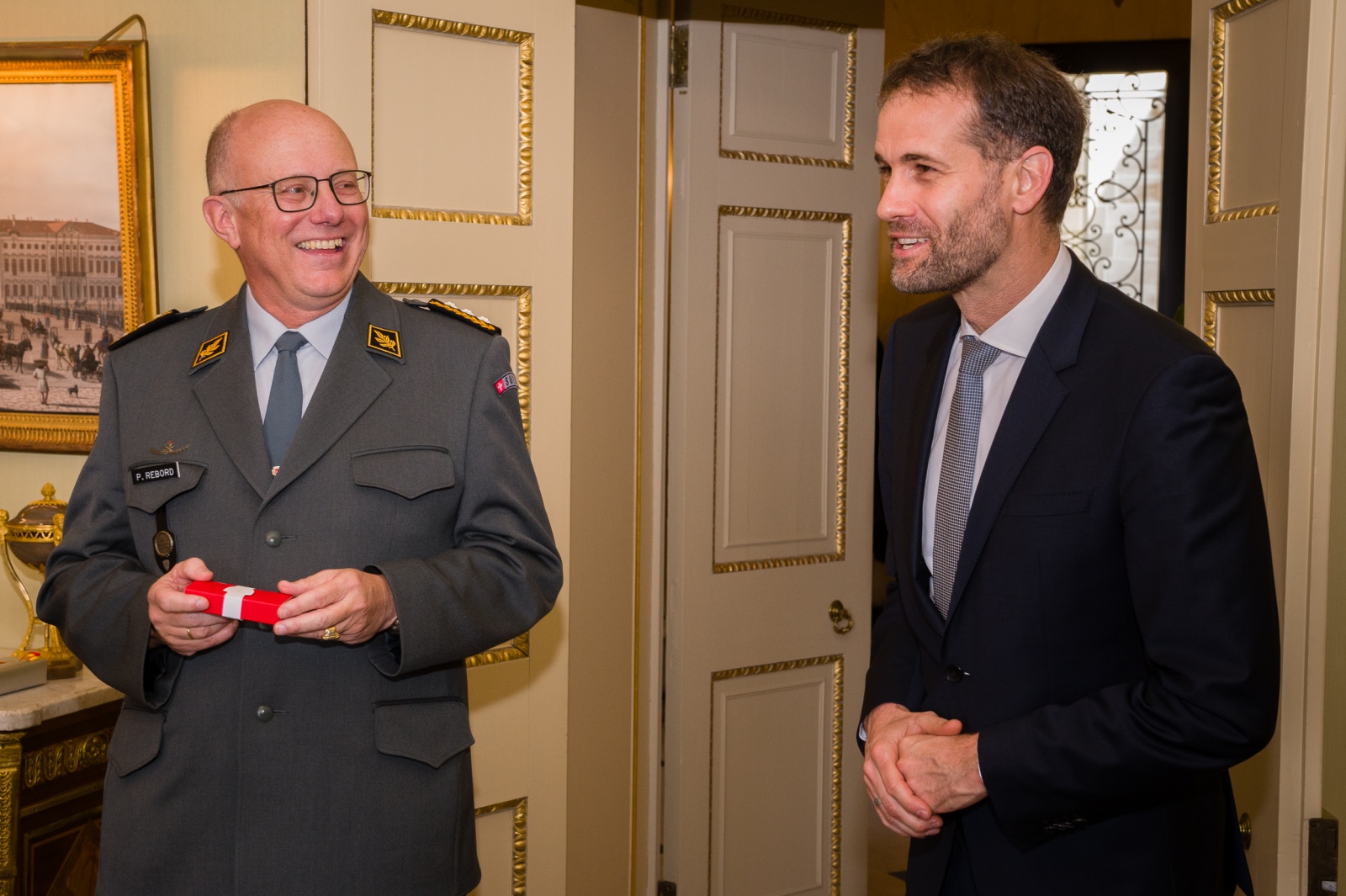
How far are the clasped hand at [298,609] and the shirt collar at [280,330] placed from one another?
0.38 meters

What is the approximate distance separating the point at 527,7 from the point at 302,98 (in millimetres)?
505

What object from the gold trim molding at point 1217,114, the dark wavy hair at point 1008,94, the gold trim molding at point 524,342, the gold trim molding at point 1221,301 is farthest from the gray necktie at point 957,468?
the gold trim molding at point 524,342

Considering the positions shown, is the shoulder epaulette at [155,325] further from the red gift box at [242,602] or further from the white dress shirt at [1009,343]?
the white dress shirt at [1009,343]

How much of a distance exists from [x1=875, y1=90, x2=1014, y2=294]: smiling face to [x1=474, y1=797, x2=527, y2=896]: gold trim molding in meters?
1.51

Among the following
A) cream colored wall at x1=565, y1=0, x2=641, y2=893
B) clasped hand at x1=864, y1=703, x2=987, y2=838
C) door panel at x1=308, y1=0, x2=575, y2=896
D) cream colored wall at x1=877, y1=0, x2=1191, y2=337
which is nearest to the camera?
clasped hand at x1=864, y1=703, x2=987, y2=838

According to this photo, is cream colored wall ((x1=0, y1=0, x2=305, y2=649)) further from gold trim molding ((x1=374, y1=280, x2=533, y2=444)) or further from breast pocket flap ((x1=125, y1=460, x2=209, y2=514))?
breast pocket flap ((x1=125, y1=460, x2=209, y2=514))

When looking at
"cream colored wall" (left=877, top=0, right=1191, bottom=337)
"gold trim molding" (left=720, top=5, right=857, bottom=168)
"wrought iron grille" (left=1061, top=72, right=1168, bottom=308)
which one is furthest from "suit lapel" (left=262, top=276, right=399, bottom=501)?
"wrought iron grille" (left=1061, top=72, right=1168, bottom=308)

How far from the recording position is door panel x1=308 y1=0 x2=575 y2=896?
2.38m

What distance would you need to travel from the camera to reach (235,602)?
1562 mm

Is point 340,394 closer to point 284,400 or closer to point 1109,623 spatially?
point 284,400

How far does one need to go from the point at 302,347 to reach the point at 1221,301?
1578mm

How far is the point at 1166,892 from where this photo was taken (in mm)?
1528

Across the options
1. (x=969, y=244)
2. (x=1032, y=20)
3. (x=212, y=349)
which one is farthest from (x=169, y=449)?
(x=1032, y=20)

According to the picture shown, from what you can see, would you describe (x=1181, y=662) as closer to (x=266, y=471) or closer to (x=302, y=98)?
(x=266, y=471)
